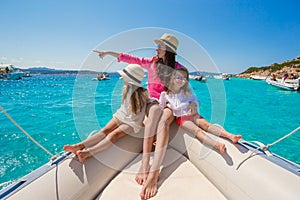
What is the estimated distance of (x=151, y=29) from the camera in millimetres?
1799

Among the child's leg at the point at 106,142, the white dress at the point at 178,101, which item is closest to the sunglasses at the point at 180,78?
the white dress at the point at 178,101

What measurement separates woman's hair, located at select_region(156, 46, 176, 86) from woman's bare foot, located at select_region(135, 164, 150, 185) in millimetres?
917

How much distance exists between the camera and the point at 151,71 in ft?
6.48

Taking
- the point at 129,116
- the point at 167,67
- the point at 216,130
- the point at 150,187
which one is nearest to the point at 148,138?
the point at 129,116

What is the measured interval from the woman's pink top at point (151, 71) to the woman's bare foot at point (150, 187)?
84 centimetres

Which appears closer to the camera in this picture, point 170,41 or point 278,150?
point 170,41

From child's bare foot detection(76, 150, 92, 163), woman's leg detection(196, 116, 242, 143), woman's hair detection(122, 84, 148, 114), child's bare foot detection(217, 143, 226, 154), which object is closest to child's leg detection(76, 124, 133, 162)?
child's bare foot detection(76, 150, 92, 163)

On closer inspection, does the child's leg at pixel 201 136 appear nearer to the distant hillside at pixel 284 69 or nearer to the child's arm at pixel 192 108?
the child's arm at pixel 192 108

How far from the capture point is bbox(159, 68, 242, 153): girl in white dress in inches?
58.9

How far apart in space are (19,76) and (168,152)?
3177cm

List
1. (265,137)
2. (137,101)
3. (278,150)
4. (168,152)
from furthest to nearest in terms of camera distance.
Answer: (265,137) → (278,150) → (168,152) → (137,101)

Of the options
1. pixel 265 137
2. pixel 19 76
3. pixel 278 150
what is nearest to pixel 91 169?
pixel 278 150

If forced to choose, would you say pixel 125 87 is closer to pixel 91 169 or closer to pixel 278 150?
pixel 91 169

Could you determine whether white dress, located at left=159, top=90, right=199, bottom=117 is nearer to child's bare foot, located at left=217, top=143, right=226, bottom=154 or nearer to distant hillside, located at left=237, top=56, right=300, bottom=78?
child's bare foot, located at left=217, top=143, right=226, bottom=154
